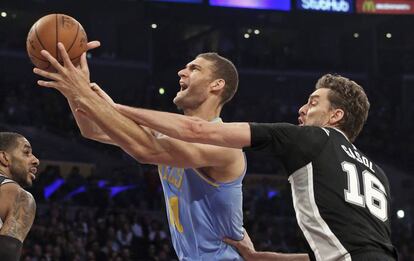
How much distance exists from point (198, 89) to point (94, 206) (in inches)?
526

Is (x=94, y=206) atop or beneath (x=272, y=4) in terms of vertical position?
beneath

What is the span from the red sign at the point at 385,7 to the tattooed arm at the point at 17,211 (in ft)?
78.8

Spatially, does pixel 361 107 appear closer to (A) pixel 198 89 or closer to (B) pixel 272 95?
(A) pixel 198 89

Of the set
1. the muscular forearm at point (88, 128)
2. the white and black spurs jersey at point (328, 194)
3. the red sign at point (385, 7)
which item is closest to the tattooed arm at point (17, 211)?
the muscular forearm at point (88, 128)

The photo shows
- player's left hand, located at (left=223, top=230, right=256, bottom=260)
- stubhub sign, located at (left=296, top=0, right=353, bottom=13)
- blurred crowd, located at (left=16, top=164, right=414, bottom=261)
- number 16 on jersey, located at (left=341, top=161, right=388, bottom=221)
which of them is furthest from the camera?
stubhub sign, located at (left=296, top=0, right=353, bottom=13)

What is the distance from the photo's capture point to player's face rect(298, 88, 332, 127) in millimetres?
4328

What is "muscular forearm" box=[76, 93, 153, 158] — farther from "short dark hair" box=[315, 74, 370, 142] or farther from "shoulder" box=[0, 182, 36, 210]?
"shoulder" box=[0, 182, 36, 210]

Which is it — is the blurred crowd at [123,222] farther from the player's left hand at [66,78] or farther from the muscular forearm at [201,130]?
the muscular forearm at [201,130]

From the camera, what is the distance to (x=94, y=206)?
17984mm

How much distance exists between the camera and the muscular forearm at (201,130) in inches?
153

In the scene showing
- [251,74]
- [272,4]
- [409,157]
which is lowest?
[409,157]

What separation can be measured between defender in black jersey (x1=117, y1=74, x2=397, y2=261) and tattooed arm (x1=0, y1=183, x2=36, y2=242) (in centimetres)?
181

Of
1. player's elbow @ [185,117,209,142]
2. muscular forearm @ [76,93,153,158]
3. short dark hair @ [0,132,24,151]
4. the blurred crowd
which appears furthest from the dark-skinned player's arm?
the blurred crowd

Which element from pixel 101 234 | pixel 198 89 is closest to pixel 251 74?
pixel 101 234
